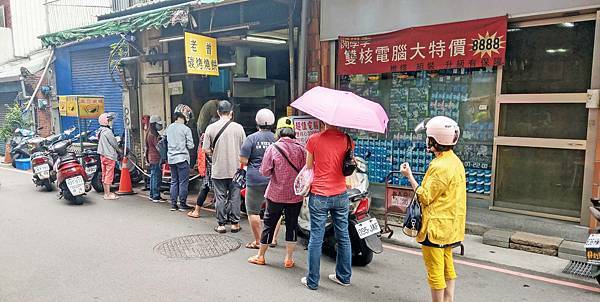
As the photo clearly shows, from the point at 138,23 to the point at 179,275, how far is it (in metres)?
6.17

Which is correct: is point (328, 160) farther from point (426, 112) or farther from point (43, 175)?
point (43, 175)

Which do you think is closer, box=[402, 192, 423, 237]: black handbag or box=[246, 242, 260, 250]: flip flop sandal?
box=[402, 192, 423, 237]: black handbag

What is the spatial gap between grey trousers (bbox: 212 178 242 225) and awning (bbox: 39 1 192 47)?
3.76 meters

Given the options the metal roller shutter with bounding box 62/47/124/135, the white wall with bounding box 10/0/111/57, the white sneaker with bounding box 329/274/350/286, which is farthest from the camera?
the white wall with bounding box 10/0/111/57

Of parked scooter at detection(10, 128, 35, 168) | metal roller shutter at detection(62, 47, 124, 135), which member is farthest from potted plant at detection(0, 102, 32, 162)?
metal roller shutter at detection(62, 47, 124, 135)

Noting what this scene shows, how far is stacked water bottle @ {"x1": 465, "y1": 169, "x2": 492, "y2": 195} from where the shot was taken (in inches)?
244

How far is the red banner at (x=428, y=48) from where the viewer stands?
5711 millimetres

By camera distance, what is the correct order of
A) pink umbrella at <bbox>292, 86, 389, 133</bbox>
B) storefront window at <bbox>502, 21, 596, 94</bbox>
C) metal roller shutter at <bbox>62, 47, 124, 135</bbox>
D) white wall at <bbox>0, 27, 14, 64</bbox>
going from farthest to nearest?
1. white wall at <bbox>0, 27, 14, 64</bbox>
2. metal roller shutter at <bbox>62, 47, 124, 135</bbox>
3. storefront window at <bbox>502, 21, 596, 94</bbox>
4. pink umbrella at <bbox>292, 86, 389, 133</bbox>

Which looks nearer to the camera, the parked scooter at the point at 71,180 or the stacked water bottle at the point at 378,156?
the stacked water bottle at the point at 378,156

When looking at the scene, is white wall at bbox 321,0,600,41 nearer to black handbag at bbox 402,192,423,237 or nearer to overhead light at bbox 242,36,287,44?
overhead light at bbox 242,36,287,44

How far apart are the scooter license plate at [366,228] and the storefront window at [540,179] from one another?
258 centimetres

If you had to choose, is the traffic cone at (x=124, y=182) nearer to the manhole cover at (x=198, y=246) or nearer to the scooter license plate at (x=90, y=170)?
the scooter license plate at (x=90, y=170)

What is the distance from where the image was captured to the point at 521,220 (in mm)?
5668

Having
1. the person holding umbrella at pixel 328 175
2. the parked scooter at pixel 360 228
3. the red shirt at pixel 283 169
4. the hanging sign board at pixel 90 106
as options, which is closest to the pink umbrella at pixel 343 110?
the person holding umbrella at pixel 328 175
